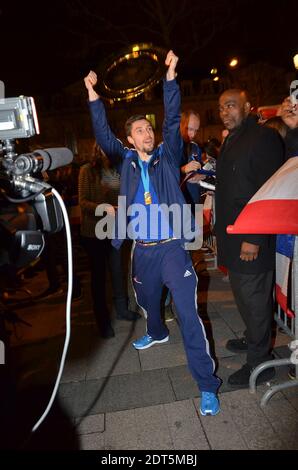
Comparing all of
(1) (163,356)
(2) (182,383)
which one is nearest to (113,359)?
(1) (163,356)

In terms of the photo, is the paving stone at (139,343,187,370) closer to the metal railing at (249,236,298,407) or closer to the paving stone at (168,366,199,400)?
the paving stone at (168,366,199,400)

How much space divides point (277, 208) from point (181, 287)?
0.95 meters

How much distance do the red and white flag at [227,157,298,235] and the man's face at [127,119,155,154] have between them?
106cm

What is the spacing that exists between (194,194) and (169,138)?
7.02 feet

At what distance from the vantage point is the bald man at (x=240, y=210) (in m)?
2.92

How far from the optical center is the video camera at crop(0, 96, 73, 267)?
1.73 metres

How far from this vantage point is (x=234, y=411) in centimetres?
279

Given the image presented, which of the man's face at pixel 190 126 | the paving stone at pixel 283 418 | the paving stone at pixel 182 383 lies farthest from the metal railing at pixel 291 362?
the man's face at pixel 190 126

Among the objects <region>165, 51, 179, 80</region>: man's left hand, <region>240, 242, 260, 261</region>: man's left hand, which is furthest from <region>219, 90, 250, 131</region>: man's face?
<region>240, 242, 260, 261</region>: man's left hand

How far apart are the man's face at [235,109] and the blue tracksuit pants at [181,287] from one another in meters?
1.15

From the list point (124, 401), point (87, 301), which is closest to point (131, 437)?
point (124, 401)
